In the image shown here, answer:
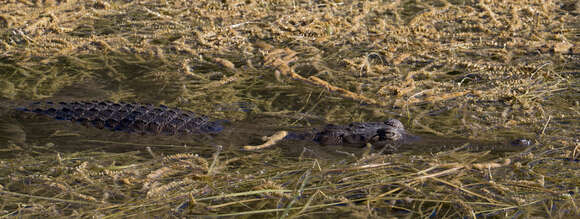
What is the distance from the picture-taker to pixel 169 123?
13.3 feet

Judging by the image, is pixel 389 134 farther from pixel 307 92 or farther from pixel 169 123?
pixel 169 123

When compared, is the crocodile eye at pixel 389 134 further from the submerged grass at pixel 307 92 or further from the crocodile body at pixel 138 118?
the crocodile body at pixel 138 118

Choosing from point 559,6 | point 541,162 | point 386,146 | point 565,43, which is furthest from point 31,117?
point 559,6

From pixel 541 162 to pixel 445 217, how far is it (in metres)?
0.86

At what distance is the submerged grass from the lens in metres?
3.10

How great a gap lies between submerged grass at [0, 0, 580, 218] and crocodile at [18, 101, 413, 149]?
0.23 m

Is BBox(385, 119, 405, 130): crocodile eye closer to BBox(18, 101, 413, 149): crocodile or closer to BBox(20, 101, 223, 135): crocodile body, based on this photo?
BBox(18, 101, 413, 149): crocodile

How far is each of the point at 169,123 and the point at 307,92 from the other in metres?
1.22

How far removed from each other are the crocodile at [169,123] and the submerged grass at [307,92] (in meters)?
0.23

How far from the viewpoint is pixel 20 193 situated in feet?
10.8

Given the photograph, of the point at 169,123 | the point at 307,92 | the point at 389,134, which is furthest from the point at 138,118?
the point at 389,134

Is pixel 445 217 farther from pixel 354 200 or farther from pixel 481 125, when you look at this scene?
pixel 481 125

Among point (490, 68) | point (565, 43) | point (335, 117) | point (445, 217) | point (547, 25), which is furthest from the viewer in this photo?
point (547, 25)

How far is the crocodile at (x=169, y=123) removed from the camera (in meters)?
3.78
